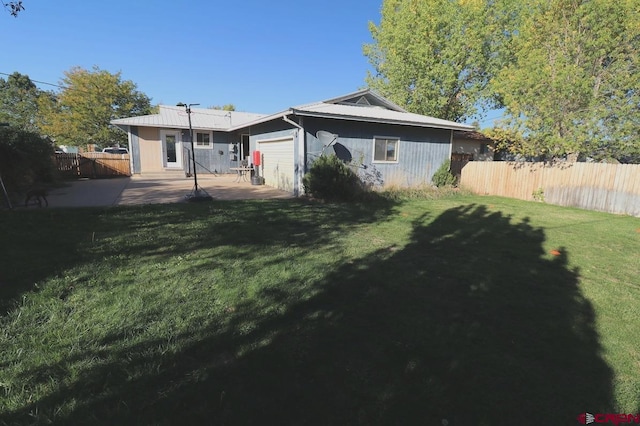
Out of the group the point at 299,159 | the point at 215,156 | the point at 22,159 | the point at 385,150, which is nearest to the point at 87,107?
the point at 215,156

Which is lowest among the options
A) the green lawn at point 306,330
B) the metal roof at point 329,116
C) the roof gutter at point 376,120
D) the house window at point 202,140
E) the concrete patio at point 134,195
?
the green lawn at point 306,330

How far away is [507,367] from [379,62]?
24.9 meters

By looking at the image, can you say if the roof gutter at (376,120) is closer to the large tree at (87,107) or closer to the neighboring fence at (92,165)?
the neighboring fence at (92,165)

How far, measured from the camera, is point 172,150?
16781 millimetres

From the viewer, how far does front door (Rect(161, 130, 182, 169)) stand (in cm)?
1644

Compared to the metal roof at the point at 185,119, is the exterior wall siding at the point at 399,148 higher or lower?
lower

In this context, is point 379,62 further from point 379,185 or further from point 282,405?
point 282,405

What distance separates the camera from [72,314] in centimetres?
286

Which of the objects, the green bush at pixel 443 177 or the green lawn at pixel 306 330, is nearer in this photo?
the green lawn at pixel 306 330

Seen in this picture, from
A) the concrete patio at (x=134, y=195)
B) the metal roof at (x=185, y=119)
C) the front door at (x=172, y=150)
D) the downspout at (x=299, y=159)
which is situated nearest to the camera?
the concrete patio at (x=134, y=195)

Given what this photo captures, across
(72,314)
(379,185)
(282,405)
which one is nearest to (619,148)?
(379,185)

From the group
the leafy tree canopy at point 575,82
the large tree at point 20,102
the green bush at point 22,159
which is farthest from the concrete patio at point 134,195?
the large tree at point 20,102

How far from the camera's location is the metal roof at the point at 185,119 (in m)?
15.4

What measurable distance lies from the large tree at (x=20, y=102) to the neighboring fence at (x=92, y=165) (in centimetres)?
2588
